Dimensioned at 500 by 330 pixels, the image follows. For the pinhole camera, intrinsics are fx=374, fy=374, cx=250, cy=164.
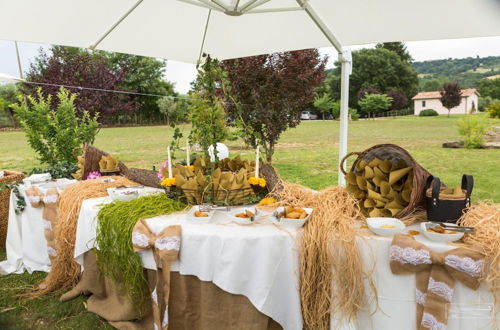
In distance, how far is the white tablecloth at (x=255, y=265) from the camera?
1649 mm

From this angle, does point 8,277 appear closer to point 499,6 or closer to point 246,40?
point 246,40

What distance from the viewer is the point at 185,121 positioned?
2.40 m

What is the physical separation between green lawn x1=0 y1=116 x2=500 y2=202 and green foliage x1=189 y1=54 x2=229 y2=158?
379cm

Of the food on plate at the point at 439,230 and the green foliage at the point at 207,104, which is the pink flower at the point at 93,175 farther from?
the food on plate at the point at 439,230

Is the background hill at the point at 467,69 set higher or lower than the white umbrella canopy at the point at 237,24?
higher

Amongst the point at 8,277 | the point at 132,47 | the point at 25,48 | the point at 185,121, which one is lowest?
the point at 8,277

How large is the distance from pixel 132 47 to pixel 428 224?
10.0 ft

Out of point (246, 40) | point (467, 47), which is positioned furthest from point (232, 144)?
point (467, 47)

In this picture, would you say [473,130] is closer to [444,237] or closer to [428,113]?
[444,237]

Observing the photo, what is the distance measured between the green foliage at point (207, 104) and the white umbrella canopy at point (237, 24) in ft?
2.45

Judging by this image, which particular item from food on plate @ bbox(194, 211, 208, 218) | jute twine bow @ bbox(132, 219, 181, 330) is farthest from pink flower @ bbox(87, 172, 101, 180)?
food on plate @ bbox(194, 211, 208, 218)

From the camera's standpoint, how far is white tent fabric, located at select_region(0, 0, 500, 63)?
265 cm

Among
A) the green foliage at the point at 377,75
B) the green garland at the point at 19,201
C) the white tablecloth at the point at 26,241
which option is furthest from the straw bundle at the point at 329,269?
the green foliage at the point at 377,75

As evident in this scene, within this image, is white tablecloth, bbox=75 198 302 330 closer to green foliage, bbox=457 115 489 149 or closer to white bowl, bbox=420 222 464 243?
white bowl, bbox=420 222 464 243
